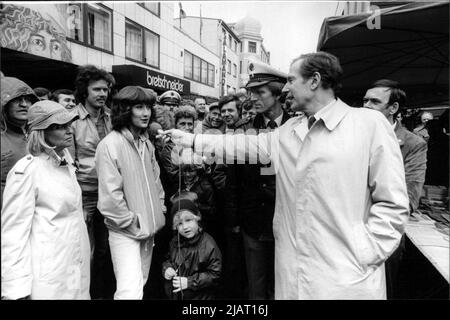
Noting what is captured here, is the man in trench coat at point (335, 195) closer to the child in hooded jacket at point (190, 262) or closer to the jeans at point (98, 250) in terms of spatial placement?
the child in hooded jacket at point (190, 262)

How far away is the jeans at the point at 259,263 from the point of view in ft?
9.00

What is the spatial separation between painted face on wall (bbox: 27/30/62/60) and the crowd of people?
4.93 metres

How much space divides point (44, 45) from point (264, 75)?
6.74 m

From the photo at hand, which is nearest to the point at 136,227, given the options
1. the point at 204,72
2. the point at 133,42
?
the point at 133,42

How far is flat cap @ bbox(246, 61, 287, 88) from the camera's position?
2602 millimetres

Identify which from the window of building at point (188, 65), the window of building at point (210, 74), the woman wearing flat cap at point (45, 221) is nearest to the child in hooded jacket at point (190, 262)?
the woman wearing flat cap at point (45, 221)

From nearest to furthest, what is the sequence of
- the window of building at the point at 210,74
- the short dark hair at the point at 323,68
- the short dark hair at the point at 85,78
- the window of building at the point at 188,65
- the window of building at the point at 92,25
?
the short dark hair at the point at 323,68
the short dark hair at the point at 85,78
the window of building at the point at 92,25
the window of building at the point at 188,65
the window of building at the point at 210,74

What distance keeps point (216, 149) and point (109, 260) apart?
5.74ft

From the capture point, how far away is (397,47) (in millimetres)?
4340

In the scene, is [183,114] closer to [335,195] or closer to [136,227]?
[136,227]

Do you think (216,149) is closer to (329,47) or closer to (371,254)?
(371,254)

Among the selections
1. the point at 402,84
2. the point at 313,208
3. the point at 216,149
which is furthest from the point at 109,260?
the point at 402,84

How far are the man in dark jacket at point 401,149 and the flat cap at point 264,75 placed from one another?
89cm
